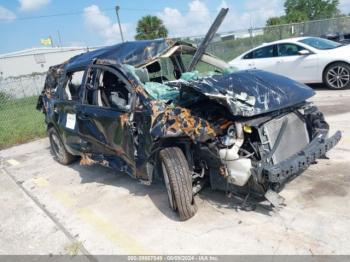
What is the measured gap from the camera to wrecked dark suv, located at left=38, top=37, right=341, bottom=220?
11.8 feet

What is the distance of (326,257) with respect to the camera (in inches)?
118

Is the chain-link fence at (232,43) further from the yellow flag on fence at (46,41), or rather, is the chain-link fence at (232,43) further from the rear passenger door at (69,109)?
the yellow flag on fence at (46,41)

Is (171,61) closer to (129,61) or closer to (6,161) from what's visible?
(129,61)

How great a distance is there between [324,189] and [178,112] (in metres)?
1.90

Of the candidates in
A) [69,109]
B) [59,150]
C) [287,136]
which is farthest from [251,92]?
[59,150]

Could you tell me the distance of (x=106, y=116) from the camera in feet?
15.0

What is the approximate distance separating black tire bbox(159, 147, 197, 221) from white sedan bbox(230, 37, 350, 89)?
17.7 feet

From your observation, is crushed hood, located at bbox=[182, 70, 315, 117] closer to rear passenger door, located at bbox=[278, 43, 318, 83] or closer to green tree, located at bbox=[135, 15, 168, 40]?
rear passenger door, located at bbox=[278, 43, 318, 83]

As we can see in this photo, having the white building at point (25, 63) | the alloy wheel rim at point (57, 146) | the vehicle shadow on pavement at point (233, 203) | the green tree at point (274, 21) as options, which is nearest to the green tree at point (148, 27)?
the white building at point (25, 63)

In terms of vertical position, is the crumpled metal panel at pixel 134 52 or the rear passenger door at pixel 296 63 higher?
the crumpled metal panel at pixel 134 52

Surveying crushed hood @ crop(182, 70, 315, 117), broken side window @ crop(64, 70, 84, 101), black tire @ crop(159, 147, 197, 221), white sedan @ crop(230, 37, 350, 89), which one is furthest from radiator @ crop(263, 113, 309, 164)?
white sedan @ crop(230, 37, 350, 89)

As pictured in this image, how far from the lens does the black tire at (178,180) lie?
12.1 feet

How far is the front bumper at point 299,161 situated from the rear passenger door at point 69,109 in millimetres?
3026

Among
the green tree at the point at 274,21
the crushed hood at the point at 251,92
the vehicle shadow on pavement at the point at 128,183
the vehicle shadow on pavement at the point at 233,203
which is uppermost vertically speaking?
the green tree at the point at 274,21
